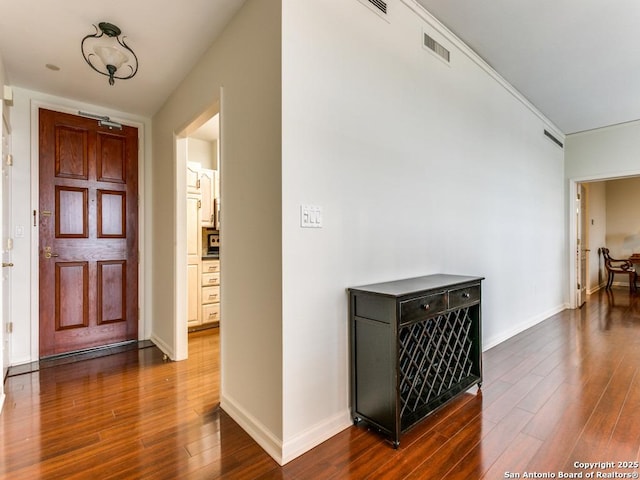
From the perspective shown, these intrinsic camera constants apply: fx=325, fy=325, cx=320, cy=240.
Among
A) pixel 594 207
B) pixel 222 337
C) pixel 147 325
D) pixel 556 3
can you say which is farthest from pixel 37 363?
pixel 594 207

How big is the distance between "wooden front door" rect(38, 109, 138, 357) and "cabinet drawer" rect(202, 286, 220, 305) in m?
0.75

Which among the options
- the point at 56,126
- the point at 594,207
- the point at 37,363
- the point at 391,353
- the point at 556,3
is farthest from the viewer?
the point at 594,207

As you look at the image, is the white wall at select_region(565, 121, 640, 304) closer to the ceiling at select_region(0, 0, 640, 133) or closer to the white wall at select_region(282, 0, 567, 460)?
the ceiling at select_region(0, 0, 640, 133)

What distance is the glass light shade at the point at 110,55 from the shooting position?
2279 millimetres

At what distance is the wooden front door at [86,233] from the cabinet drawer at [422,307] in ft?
10.6

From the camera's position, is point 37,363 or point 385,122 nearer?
point 385,122

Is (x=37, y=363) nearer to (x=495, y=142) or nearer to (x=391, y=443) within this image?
(x=391, y=443)

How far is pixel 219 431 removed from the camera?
1956mm

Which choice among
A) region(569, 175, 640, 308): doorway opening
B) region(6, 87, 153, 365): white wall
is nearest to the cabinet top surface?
region(6, 87, 153, 365): white wall

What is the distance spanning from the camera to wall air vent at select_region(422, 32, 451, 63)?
2.58m

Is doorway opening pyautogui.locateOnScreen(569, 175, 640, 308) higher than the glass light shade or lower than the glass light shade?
lower

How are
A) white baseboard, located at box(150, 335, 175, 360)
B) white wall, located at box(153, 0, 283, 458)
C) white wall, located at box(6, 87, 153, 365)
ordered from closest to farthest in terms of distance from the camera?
white wall, located at box(153, 0, 283, 458)
white wall, located at box(6, 87, 153, 365)
white baseboard, located at box(150, 335, 175, 360)

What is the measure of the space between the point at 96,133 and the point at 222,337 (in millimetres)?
A: 2792

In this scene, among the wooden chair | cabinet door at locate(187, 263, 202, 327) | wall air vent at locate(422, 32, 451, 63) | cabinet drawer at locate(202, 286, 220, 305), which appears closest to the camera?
wall air vent at locate(422, 32, 451, 63)
